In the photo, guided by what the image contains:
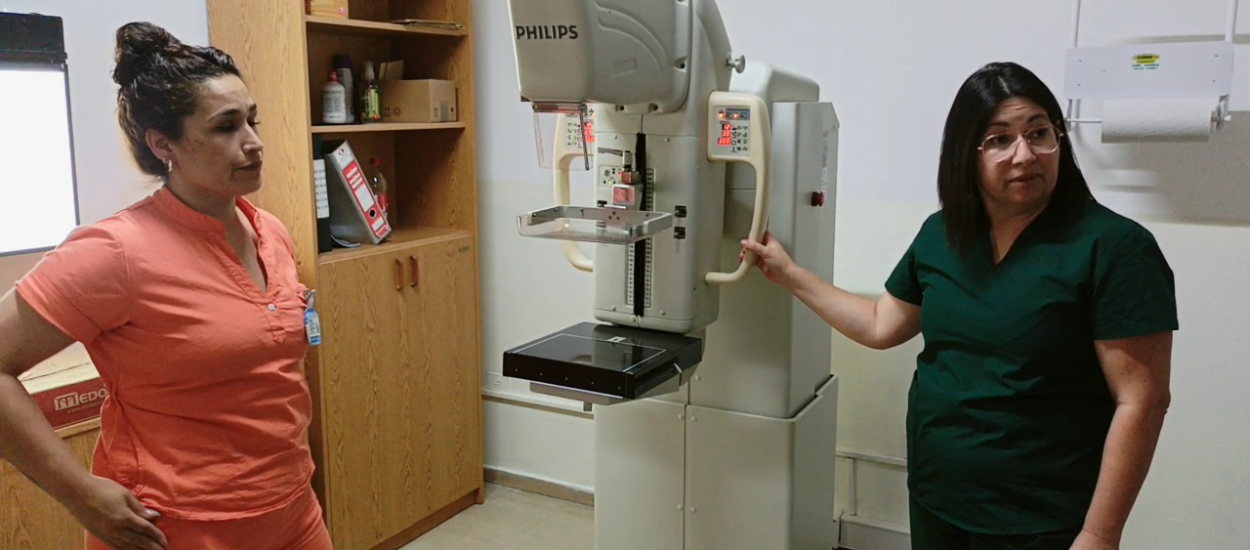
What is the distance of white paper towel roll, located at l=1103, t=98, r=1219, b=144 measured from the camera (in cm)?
222

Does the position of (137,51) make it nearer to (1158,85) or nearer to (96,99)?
(96,99)

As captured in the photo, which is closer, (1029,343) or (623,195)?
(1029,343)

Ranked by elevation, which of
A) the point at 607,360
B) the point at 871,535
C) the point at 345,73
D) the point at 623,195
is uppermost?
the point at 345,73

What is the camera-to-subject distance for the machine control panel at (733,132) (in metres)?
1.93

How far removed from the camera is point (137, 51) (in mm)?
1592

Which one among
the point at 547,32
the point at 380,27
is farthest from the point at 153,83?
the point at 380,27

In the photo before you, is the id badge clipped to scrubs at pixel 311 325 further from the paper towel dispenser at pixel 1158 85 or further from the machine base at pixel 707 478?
the paper towel dispenser at pixel 1158 85

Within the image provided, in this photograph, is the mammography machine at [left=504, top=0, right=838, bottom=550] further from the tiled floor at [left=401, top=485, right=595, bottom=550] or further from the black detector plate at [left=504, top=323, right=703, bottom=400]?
the tiled floor at [left=401, top=485, right=595, bottom=550]

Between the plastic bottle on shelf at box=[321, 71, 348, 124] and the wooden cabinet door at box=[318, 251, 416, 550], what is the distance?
0.43 m

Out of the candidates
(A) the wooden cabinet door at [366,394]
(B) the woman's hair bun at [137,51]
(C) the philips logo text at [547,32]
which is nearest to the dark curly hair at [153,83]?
(B) the woman's hair bun at [137,51]

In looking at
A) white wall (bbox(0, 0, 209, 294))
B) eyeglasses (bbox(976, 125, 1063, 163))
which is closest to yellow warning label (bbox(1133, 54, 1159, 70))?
eyeglasses (bbox(976, 125, 1063, 163))

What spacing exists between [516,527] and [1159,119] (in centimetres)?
230

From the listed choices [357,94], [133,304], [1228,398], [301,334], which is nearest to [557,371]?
[301,334]

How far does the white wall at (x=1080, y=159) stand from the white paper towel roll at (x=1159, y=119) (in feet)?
0.53
